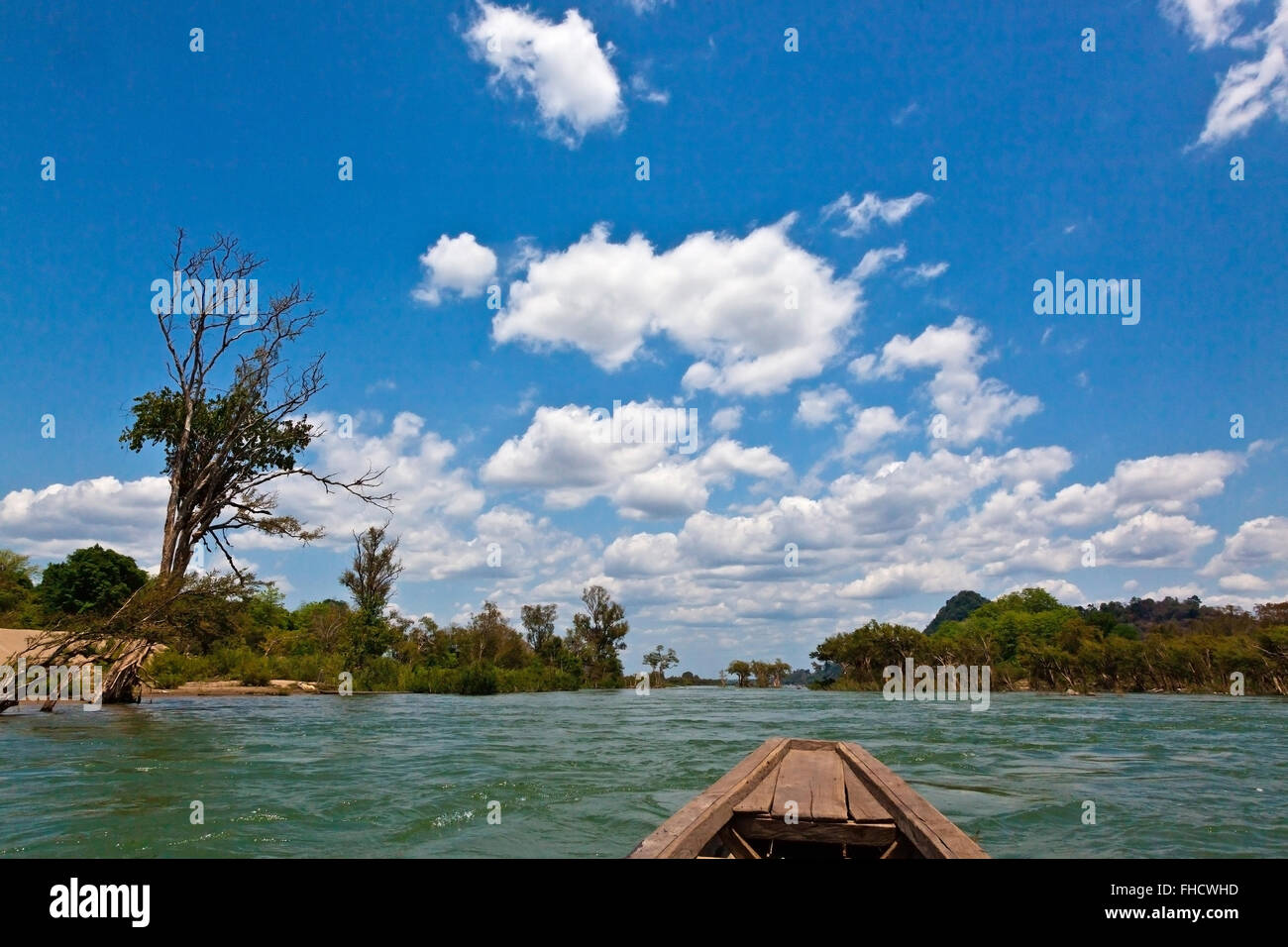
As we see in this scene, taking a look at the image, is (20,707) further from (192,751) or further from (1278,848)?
(1278,848)

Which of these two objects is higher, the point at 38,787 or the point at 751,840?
the point at 751,840

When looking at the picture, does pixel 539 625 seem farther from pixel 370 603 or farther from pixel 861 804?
pixel 861 804

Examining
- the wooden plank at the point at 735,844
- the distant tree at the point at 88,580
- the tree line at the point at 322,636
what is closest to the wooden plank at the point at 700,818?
the wooden plank at the point at 735,844

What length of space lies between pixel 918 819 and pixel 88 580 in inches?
1878

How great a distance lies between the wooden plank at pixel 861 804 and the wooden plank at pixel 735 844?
35.7 inches

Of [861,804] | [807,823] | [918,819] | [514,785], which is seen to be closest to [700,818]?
[807,823]

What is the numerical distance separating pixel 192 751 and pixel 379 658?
139ft

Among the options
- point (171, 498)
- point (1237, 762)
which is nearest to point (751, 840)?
point (1237, 762)

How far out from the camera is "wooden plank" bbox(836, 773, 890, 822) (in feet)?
21.5

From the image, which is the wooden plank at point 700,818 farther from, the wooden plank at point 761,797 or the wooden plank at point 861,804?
the wooden plank at point 861,804

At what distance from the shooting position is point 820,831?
646 centimetres

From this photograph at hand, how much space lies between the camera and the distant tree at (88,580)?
41188 mm
